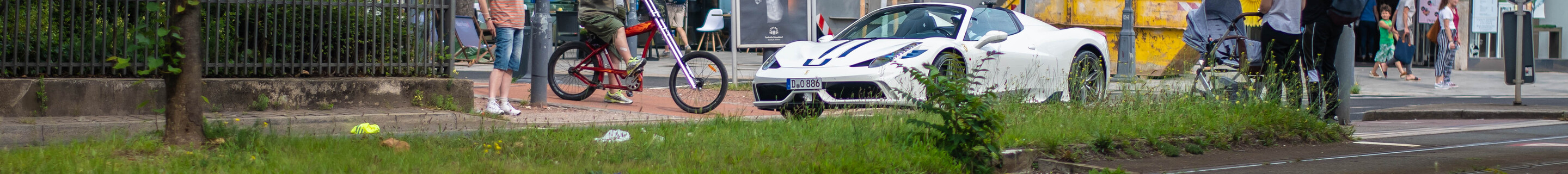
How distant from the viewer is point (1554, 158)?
5.36 m

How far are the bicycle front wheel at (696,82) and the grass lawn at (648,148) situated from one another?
2.34 m

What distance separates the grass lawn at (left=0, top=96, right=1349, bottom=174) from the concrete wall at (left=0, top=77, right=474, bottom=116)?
1.75m

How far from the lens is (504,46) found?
26.3 ft

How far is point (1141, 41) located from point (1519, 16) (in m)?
5.26

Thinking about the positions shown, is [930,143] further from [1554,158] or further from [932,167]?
[1554,158]

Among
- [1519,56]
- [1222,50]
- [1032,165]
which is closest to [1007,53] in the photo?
[1222,50]

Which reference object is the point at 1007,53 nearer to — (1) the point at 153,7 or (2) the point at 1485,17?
(1) the point at 153,7

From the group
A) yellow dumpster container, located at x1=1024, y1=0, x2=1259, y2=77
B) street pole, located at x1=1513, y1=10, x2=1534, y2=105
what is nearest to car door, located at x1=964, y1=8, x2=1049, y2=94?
street pole, located at x1=1513, y1=10, x2=1534, y2=105

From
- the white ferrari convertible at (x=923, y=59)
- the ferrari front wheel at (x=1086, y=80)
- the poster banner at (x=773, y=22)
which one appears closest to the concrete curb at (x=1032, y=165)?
the white ferrari convertible at (x=923, y=59)

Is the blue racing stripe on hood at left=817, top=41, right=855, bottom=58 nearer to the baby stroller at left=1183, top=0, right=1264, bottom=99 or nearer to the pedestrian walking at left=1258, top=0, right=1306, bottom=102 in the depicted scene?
the baby stroller at left=1183, top=0, right=1264, bottom=99

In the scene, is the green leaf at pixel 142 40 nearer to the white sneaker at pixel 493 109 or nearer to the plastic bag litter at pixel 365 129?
the plastic bag litter at pixel 365 129

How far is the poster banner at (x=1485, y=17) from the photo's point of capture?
65.1 ft

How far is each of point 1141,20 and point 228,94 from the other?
31.7 ft

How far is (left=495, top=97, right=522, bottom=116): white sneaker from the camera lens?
777 centimetres
